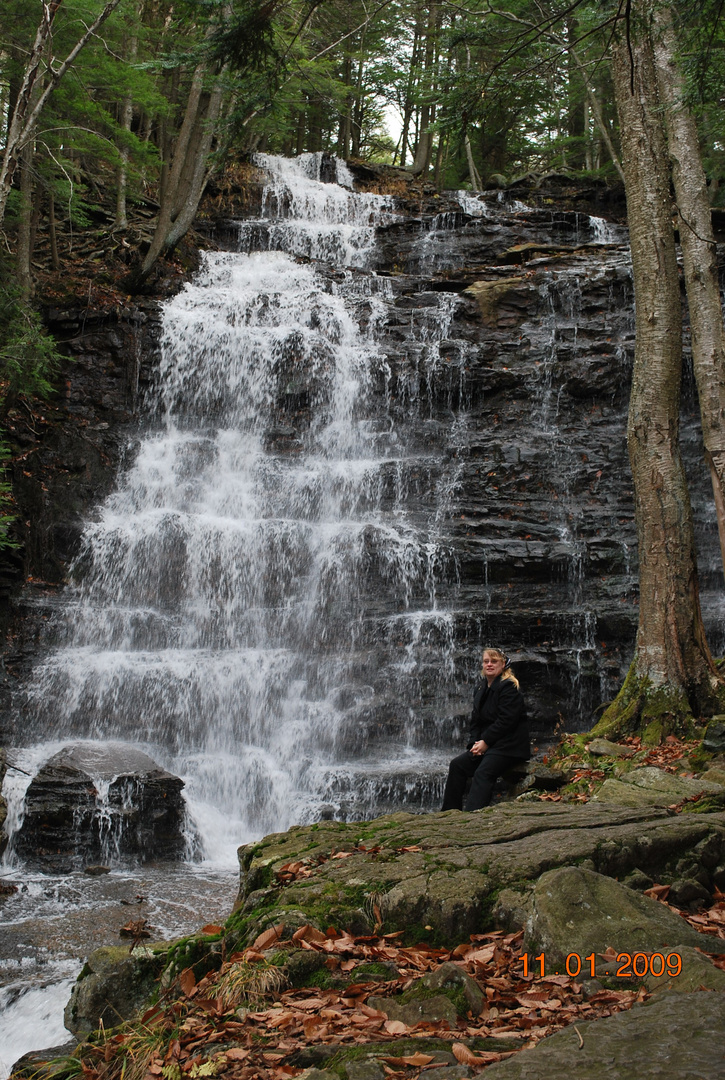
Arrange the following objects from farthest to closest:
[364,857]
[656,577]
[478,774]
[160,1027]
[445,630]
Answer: [445,630] < [656,577] < [478,774] < [364,857] < [160,1027]

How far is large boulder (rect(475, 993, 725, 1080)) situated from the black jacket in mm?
3820

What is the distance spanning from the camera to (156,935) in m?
5.23

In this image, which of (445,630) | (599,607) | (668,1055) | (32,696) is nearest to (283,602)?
(445,630)

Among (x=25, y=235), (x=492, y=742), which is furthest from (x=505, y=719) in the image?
(x=25, y=235)

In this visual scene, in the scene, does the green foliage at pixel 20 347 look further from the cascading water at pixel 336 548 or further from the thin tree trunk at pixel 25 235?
the cascading water at pixel 336 548

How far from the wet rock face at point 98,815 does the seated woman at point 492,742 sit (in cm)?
302

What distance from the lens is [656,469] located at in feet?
24.5

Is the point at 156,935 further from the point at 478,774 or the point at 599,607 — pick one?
the point at 599,607

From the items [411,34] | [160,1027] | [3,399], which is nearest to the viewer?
[160,1027]

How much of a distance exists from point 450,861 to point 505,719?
2.54m

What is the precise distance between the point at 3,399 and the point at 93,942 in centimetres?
949

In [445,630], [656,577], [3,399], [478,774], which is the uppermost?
[3,399]

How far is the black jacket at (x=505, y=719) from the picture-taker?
595 centimetres

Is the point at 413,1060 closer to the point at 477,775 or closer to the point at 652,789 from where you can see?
the point at 652,789
